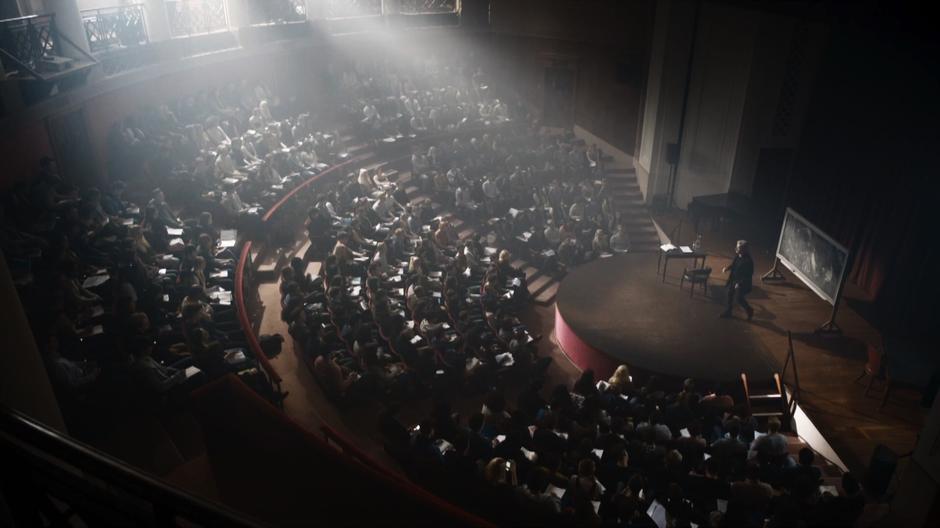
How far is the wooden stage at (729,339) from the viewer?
26.9 ft

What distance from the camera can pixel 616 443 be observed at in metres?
6.71

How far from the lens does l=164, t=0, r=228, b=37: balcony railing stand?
14.9 meters

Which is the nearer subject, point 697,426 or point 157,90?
point 697,426

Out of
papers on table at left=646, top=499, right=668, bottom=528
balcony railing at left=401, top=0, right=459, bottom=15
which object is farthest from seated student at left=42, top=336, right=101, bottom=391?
balcony railing at left=401, top=0, right=459, bottom=15

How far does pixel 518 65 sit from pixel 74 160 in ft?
44.8

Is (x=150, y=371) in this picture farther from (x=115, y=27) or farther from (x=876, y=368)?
(x=115, y=27)

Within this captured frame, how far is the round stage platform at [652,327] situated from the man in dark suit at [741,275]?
37 centimetres

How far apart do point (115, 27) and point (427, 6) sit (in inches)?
421

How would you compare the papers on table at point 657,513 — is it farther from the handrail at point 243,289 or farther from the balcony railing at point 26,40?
the balcony railing at point 26,40

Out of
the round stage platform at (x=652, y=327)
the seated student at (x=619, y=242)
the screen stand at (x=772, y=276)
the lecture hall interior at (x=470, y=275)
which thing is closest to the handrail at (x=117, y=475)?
the lecture hall interior at (x=470, y=275)

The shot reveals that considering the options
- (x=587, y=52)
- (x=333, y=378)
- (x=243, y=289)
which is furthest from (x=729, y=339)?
(x=587, y=52)

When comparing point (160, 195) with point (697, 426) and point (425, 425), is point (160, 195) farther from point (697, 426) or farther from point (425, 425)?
point (697, 426)

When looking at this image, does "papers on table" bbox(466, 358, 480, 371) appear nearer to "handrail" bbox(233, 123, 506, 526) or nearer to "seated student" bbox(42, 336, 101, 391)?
"handrail" bbox(233, 123, 506, 526)

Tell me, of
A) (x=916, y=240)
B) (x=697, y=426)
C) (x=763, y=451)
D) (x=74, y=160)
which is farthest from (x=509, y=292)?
(x=74, y=160)
